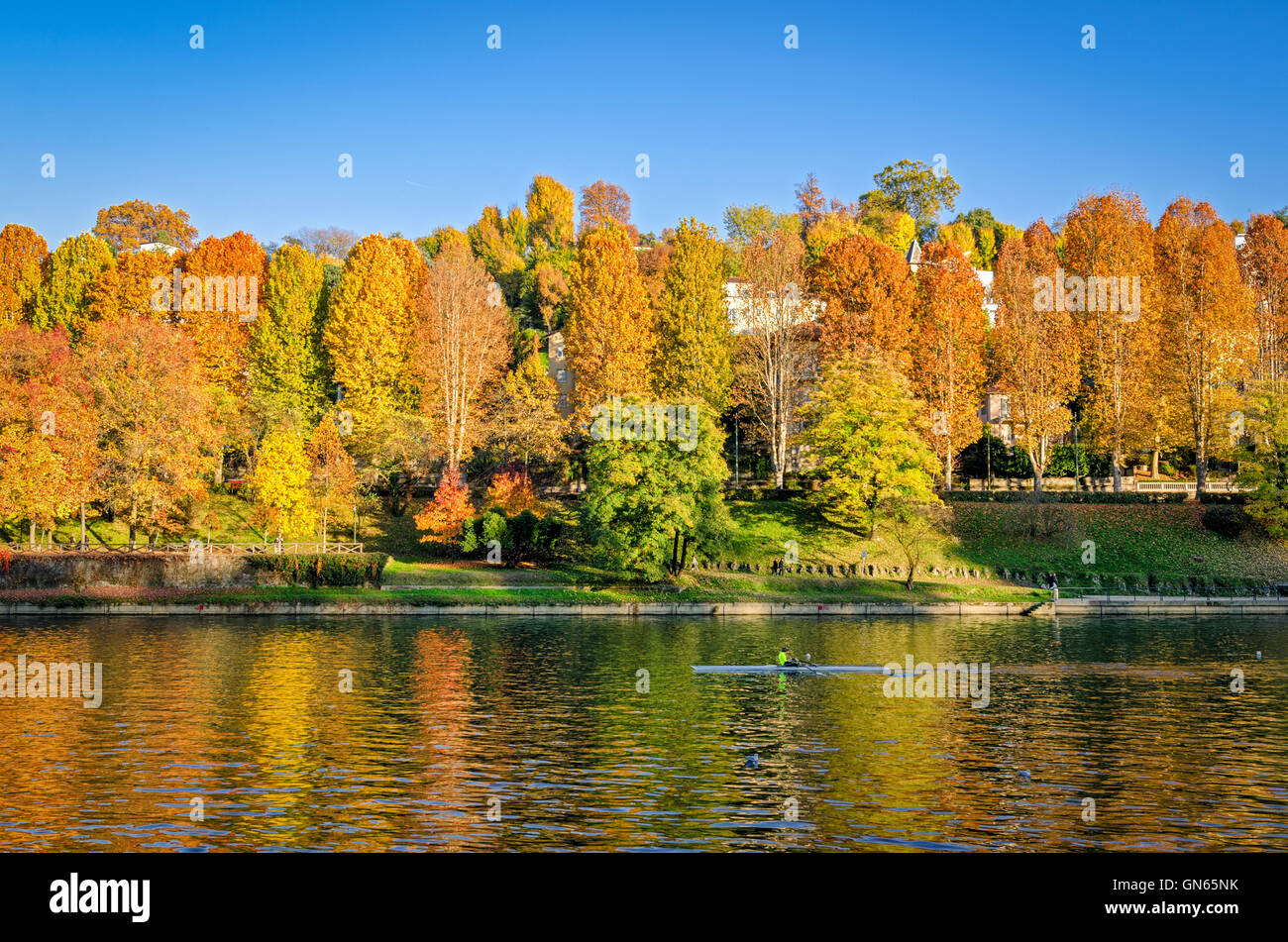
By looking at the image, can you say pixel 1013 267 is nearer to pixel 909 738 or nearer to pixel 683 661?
pixel 683 661

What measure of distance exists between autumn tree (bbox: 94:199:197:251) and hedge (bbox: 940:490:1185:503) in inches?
4539

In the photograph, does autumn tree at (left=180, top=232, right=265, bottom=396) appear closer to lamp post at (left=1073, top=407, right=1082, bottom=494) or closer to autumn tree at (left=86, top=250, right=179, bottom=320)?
autumn tree at (left=86, top=250, right=179, bottom=320)

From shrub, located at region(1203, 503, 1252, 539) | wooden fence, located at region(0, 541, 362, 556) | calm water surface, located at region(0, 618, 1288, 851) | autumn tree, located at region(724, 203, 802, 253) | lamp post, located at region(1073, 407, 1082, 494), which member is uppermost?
autumn tree, located at region(724, 203, 802, 253)

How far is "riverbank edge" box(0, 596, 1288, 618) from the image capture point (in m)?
56.6

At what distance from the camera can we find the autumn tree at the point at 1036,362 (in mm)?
75219

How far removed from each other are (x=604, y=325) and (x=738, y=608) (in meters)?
30.6

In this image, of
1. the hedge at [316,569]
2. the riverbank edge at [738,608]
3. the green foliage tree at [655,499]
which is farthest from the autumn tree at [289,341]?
the green foliage tree at [655,499]

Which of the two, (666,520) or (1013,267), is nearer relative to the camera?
(666,520)

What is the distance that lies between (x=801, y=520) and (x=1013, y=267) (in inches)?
1206

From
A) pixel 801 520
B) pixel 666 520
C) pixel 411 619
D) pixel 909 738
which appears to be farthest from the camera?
pixel 801 520

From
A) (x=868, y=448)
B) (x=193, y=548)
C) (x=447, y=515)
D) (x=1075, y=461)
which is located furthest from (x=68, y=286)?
(x=1075, y=461)

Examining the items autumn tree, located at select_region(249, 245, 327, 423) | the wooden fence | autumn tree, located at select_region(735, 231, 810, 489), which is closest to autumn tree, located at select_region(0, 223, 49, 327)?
autumn tree, located at select_region(249, 245, 327, 423)

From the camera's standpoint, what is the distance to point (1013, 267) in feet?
273
